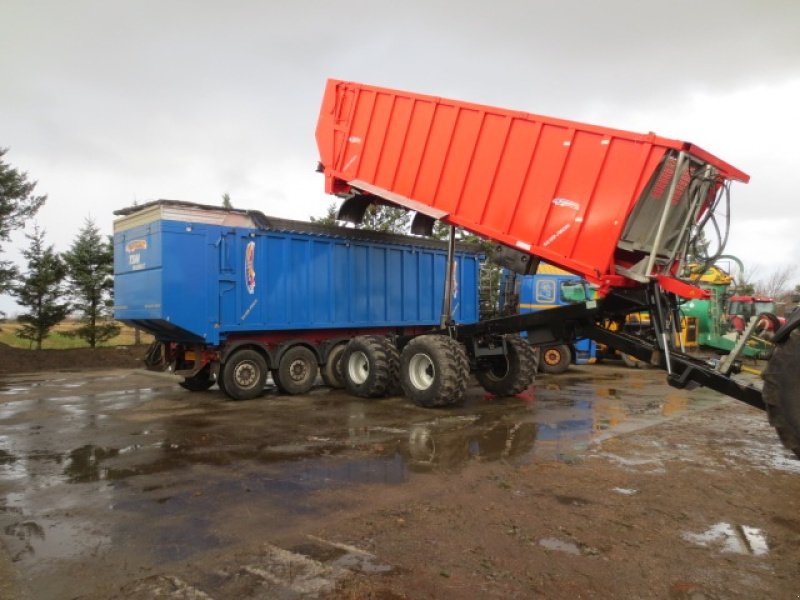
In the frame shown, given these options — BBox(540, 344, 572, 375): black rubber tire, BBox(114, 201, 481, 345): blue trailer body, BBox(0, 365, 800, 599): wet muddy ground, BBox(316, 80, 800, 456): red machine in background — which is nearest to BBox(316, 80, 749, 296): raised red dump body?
BBox(316, 80, 800, 456): red machine in background

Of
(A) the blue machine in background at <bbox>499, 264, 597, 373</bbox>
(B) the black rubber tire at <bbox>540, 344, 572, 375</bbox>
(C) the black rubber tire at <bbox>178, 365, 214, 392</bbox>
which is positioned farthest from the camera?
(B) the black rubber tire at <bbox>540, 344, 572, 375</bbox>

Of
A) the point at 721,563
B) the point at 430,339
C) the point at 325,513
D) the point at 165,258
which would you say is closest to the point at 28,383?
the point at 165,258

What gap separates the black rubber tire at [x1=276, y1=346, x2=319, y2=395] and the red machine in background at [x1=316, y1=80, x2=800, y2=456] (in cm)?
266

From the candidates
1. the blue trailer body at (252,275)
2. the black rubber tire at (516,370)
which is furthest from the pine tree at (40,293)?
the black rubber tire at (516,370)

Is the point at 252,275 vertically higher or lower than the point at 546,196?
lower

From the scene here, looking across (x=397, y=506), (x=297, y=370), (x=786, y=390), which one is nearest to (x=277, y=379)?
(x=297, y=370)

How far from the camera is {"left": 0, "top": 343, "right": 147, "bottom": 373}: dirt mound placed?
63.6 ft

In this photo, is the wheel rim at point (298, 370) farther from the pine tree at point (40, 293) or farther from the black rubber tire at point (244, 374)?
the pine tree at point (40, 293)

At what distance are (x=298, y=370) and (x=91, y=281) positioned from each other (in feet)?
45.5

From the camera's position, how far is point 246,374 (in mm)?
11398

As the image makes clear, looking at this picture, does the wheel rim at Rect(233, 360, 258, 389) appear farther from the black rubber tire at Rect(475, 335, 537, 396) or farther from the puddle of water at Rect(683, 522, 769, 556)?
the puddle of water at Rect(683, 522, 769, 556)

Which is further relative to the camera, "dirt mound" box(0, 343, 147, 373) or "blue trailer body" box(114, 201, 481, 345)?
"dirt mound" box(0, 343, 147, 373)

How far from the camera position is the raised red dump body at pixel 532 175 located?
757 centimetres

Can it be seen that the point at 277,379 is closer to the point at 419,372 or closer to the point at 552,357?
the point at 419,372
